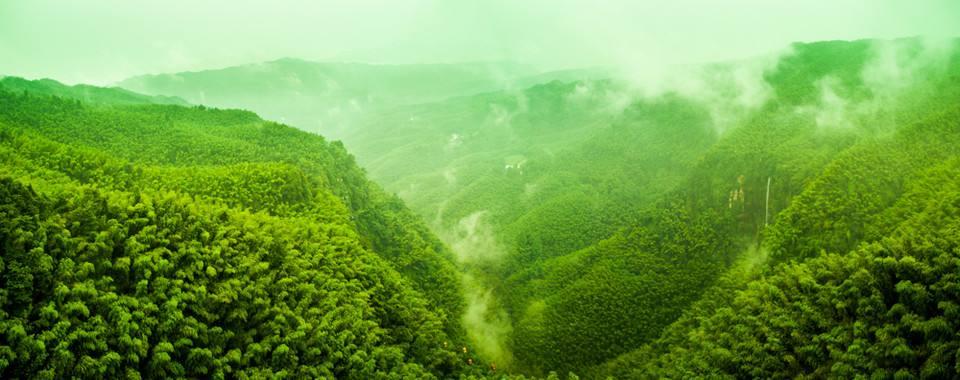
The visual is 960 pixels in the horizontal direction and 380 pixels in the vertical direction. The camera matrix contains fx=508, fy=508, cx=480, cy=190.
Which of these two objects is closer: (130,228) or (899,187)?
(130,228)

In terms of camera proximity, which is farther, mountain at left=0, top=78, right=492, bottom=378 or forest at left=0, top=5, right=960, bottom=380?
forest at left=0, top=5, right=960, bottom=380

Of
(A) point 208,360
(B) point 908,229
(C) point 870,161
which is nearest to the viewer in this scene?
(A) point 208,360

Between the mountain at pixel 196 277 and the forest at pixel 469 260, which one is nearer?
the mountain at pixel 196 277

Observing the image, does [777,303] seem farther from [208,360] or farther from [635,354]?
[208,360]

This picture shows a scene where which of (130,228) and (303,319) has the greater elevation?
(130,228)

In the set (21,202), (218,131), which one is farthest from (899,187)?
(218,131)

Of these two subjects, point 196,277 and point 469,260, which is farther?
point 469,260

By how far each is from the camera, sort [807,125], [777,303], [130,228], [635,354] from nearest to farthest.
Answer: [130,228]
[777,303]
[635,354]
[807,125]

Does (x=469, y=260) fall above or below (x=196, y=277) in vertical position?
below
